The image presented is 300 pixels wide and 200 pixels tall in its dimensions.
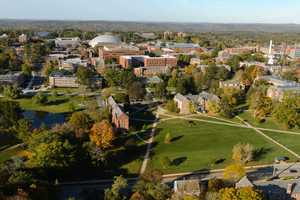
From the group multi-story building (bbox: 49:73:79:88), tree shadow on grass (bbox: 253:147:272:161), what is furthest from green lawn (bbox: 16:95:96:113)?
tree shadow on grass (bbox: 253:147:272:161)

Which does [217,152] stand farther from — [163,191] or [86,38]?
[86,38]

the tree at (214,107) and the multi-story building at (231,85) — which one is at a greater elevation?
the multi-story building at (231,85)

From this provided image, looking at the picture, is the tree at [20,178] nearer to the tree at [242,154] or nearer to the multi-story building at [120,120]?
the multi-story building at [120,120]

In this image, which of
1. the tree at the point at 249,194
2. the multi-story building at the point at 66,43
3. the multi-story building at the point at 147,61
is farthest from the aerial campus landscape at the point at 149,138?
the multi-story building at the point at 66,43

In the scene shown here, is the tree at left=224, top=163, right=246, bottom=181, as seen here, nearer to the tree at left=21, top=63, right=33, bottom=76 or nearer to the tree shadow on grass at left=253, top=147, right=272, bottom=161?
the tree shadow on grass at left=253, top=147, right=272, bottom=161

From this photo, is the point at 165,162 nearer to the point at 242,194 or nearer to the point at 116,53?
the point at 242,194
